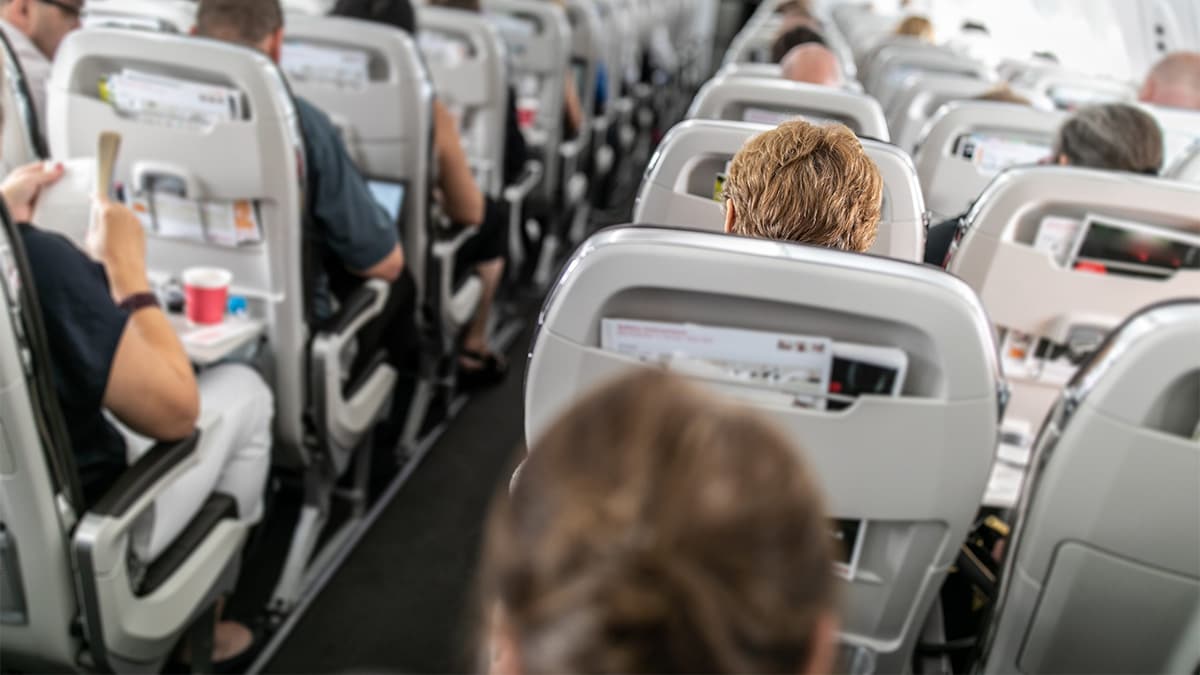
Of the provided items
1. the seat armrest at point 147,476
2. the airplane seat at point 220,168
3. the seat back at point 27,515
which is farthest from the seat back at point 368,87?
the seat back at point 27,515

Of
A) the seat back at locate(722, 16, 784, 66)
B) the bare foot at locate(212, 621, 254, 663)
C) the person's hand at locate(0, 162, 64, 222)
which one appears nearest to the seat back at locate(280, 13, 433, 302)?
the person's hand at locate(0, 162, 64, 222)

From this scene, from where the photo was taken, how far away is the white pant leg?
2082mm

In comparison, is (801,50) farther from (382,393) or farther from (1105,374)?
(1105,374)

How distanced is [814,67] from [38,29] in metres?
2.69

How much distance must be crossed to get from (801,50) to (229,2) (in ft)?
6.79

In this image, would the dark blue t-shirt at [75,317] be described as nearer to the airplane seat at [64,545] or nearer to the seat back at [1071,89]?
the airplane seat at [64,545]

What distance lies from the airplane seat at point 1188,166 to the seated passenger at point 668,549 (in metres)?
3.15

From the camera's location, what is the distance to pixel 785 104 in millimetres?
2799

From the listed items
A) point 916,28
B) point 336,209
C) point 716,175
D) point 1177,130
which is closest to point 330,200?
point 336,209

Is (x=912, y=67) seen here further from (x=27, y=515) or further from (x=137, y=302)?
(x=27, y=515)

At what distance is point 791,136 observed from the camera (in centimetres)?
158

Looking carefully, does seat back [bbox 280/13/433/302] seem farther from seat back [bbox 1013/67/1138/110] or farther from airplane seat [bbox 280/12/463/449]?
seat back [bbox 1013/67/1138/110]

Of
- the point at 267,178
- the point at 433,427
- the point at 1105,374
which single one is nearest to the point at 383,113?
the point at 267,178

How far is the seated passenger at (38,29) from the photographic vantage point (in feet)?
9.87
